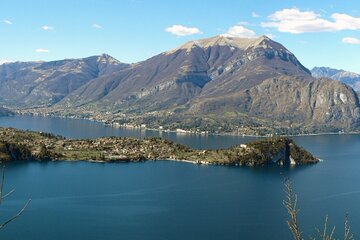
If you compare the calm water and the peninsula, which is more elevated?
the peninsula

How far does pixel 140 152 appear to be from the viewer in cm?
14088

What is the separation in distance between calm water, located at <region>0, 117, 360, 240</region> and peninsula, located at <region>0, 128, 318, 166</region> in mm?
5619

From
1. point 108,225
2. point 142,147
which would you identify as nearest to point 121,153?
point 142,147

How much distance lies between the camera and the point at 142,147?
146 m

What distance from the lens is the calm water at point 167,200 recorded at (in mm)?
68075

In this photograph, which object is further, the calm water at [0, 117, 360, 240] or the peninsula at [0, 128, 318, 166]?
the peninsula at [0, 128, 318, 166]

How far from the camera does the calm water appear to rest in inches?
2680

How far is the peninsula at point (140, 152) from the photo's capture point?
129 metres

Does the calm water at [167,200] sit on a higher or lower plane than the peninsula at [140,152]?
lower

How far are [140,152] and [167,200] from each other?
175ft

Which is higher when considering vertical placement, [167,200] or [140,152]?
[140,152]

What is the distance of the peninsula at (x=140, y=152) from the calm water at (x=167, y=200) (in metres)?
5.62

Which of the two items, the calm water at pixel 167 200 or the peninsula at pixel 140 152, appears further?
the peninsula at pixel 140 152

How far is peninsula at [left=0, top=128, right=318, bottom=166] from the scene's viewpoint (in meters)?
129
